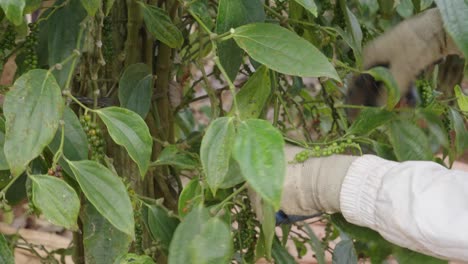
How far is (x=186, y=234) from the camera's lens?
2.46 feet

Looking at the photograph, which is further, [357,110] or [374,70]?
[357,110]

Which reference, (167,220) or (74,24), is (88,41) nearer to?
(74,24)

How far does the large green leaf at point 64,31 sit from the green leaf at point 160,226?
20 centimetres

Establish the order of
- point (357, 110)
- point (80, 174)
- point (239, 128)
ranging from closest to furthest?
point (239, 128), point (80, 174), point (357, 110)

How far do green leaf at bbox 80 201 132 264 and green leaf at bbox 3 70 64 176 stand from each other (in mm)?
200

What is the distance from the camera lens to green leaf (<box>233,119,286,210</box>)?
23.6 inches

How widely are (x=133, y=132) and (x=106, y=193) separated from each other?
0.07 metres

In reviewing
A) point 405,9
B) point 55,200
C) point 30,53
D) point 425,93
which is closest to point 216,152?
point 55,200

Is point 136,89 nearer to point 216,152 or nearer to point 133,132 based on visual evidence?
point 133,132

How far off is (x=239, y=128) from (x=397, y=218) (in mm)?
212

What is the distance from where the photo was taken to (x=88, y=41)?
887mm

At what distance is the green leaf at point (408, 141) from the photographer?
3.15ft

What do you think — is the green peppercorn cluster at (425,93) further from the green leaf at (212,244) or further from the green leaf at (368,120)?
the green leaf at (212,244)

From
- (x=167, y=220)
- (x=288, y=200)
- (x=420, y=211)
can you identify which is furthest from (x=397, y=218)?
(x=167, y=220)
